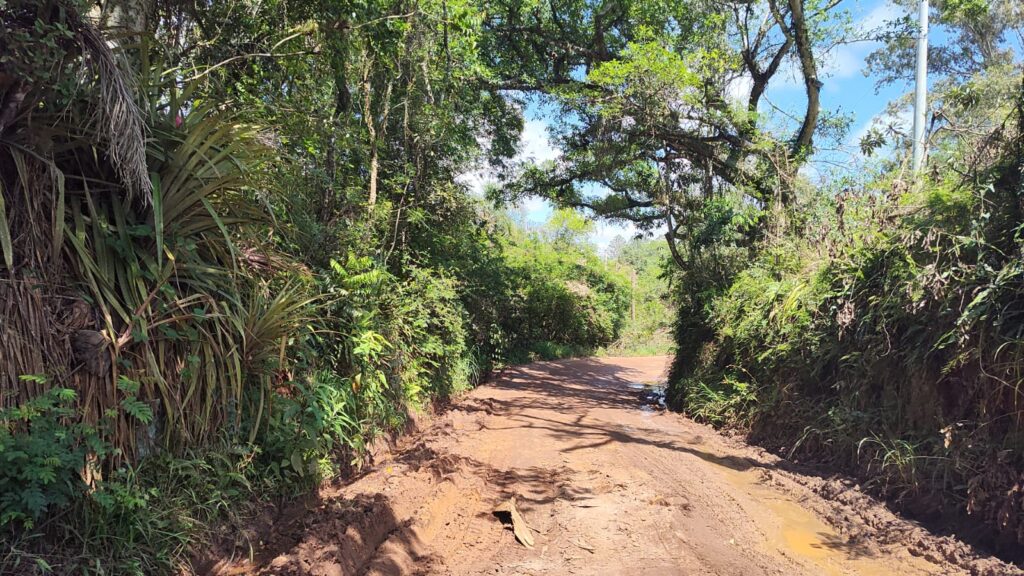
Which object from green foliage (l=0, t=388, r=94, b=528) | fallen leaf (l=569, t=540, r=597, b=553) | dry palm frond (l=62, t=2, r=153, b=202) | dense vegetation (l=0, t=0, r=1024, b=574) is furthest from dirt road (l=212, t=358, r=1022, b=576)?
dry palm frond (l=62, t=2, r=153, b=202)

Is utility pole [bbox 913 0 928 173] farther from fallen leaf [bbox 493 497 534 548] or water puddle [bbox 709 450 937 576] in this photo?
fallen leaf [bbox 493 497 534 548]

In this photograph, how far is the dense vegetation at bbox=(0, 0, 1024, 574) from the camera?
9.02ft

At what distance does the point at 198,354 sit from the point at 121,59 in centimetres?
176

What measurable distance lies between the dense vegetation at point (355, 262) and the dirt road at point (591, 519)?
412 millimetres

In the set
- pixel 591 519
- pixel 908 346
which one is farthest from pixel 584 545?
pixel 908 346

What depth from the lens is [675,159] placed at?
38.9 feet

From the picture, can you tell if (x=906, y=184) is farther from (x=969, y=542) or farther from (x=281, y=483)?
(x=281, y=483)

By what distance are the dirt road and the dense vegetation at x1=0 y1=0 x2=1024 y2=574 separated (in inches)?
16.2

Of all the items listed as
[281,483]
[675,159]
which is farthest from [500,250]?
[281,483]

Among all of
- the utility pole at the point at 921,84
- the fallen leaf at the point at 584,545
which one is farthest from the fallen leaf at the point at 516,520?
the utility pole at the point at 921,84

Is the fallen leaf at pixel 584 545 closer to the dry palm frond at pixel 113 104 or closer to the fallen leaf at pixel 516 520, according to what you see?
the fallen leaf at pixel 516 520

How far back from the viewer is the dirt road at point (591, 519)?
3.48 meters

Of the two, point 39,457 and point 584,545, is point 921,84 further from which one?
point 39,457

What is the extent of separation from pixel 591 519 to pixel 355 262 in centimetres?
351
